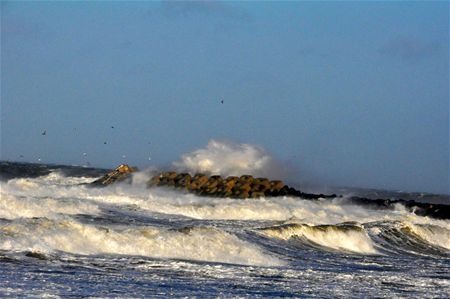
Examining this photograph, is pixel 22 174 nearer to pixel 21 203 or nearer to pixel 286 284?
pixel 21 203

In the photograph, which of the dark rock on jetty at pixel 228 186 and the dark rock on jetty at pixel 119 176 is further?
the dark rock on jetty at pixel 119 176

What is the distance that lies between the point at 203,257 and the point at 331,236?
7832mm

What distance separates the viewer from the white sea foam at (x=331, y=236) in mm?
25031

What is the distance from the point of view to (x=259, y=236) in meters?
23.9

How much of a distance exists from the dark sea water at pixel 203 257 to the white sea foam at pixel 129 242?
2 centimetres

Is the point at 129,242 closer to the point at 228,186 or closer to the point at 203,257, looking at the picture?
the point at 203,257

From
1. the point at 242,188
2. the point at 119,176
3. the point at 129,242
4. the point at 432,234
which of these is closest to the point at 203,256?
the point at 129,242

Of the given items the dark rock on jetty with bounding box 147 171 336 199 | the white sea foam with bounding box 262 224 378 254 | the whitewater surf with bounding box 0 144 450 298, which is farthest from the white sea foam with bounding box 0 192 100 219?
the dark rock on jetty with bounding box 147 171 336 199

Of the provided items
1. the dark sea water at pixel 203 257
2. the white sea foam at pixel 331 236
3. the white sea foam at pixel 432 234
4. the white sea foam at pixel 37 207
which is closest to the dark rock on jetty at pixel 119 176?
the dark sea water at pixel 203 257

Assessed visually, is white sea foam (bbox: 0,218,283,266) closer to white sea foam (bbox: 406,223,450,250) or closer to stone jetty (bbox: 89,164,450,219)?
white sea foam (bbox: 406,223,450,250)

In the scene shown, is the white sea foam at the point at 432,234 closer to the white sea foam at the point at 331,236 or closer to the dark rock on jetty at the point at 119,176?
the white sea foam at the point at 331,236

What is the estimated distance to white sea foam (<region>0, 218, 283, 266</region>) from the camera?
1834 centimetres

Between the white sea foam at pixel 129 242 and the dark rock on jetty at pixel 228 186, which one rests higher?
the dark rock on jetty at pixel 228 186

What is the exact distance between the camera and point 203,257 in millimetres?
19203
